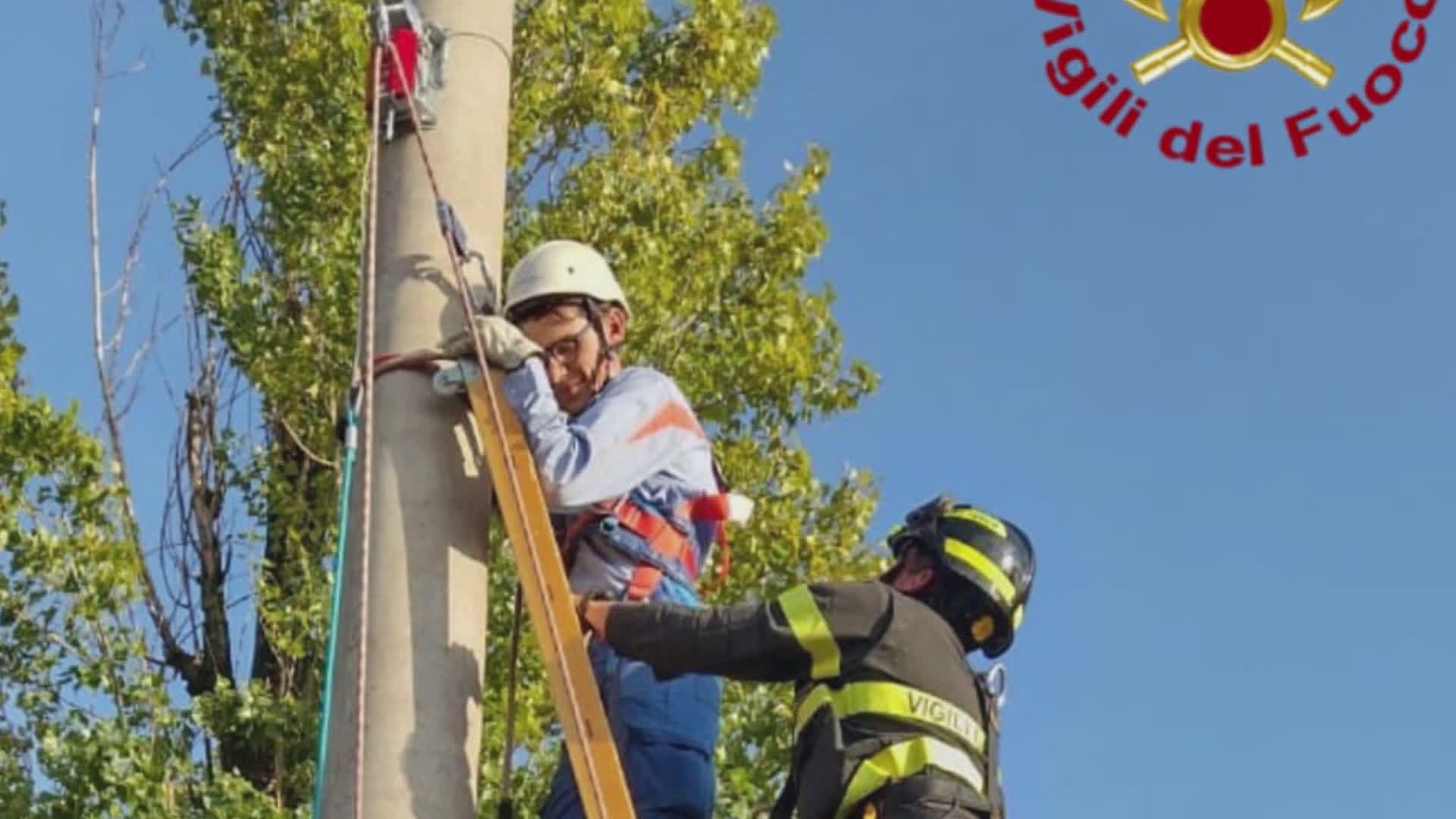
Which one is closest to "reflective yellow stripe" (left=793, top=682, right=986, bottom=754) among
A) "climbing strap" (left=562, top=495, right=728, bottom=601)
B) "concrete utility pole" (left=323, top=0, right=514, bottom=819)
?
"climbing strap" (left=562, top=495, right=728, bottom=601)

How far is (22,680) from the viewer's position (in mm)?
10008

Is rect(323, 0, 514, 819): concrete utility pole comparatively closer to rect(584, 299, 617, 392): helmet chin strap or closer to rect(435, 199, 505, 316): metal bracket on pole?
rect(435, 199, 505, 316): metal bracket on pole

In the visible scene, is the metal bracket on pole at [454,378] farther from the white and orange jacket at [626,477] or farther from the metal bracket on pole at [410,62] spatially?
the metal bracket on pole at [410,62]

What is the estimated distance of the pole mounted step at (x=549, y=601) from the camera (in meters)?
3.51

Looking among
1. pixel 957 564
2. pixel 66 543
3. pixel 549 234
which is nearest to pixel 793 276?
pixel 549 234

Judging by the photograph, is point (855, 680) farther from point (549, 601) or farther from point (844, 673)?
point (549, 601)

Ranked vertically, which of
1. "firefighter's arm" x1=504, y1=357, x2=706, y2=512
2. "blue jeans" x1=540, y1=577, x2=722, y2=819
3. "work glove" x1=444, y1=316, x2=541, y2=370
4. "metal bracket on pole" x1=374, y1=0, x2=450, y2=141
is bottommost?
"blue jeans" x1=540, y1=577, x2=722, y2=819

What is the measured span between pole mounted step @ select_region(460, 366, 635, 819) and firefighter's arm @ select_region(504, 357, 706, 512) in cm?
4

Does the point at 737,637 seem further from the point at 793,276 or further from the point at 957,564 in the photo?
the point at 793,276

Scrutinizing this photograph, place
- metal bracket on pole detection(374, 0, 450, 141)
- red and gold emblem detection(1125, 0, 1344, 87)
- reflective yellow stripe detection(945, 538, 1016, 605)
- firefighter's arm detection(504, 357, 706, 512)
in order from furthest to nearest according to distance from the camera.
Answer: red and gold emblem detection(1125, 0, 1344, 87)
reflective yellow stripe detection(945, 538, 1016, 605)
metal bracket on pole detection(374, 0, 450, 141)
firefighter's arm detection(504, 357, 706, 512)

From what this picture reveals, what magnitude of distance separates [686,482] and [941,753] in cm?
77

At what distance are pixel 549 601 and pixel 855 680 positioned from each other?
2.10ft

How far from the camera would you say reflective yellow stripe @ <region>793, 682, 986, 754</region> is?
391 centimetres

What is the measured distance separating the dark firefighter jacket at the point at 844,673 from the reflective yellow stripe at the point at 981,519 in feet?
1.24
